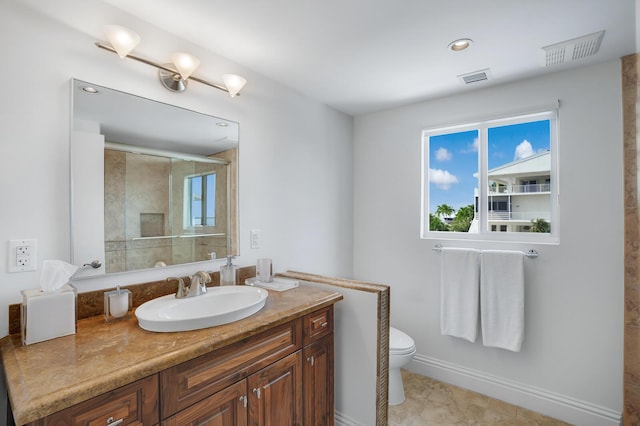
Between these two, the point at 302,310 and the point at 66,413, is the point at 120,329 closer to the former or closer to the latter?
the point at 66,413

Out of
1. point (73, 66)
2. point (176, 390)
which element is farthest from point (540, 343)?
point (73, 66)

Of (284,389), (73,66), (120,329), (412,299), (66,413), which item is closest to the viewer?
(66,413)

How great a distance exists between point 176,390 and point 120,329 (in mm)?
369

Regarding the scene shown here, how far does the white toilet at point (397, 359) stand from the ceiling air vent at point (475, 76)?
6.18 ft

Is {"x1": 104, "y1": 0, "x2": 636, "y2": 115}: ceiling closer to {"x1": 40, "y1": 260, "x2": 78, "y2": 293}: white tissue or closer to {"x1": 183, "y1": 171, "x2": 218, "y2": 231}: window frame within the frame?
{"x1": 183, "y1": 171, "x2": 218, "y2": 231}: window frame

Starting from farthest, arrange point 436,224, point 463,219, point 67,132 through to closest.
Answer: point 436,224 → point 463,219 → point 67,132

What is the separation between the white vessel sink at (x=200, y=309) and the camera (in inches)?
46.6

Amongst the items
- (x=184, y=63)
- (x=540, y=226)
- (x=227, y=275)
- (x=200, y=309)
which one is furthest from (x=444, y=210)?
(x=184, y=63)

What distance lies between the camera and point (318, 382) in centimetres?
165

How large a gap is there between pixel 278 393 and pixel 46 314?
0.95 m

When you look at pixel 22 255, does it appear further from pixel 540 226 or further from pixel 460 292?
pixel 540 226

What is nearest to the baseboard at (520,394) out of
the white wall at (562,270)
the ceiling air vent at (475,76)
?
the white wall at (562,270)

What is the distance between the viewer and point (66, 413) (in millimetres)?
831

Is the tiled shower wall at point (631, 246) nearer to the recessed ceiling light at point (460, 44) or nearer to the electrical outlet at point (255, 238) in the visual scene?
the recessed ceiling light at point (460, 44)
